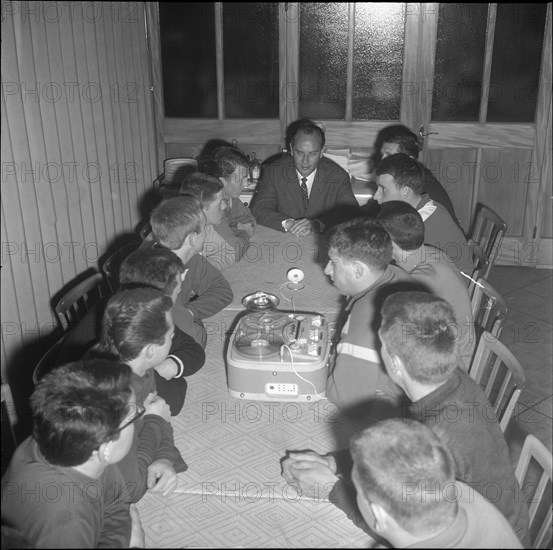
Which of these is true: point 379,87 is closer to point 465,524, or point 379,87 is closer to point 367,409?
point 367,409

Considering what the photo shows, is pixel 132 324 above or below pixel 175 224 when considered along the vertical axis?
below

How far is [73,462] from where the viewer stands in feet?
5.37

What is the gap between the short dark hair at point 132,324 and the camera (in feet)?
6.94

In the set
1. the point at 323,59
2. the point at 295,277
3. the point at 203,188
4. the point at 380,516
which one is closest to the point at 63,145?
the point at 203,188

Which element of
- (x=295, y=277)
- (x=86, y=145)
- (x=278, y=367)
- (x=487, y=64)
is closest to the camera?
(x=278, y=367)

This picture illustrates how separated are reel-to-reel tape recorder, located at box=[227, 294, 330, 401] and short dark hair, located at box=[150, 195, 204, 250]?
727mm

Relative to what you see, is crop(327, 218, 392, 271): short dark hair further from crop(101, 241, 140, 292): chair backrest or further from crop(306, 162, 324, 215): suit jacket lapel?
crop(306, 162, 324, 215): suit jacket lapel

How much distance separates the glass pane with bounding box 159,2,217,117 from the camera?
522 centimetres

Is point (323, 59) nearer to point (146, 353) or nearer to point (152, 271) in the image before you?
point (152, 271)

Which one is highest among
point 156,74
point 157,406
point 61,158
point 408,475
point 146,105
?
point 156,74

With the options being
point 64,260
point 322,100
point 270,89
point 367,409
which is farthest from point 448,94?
point 367,409

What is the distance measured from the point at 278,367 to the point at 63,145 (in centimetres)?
251

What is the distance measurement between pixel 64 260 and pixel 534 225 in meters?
3.70

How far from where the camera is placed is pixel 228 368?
235 cm
